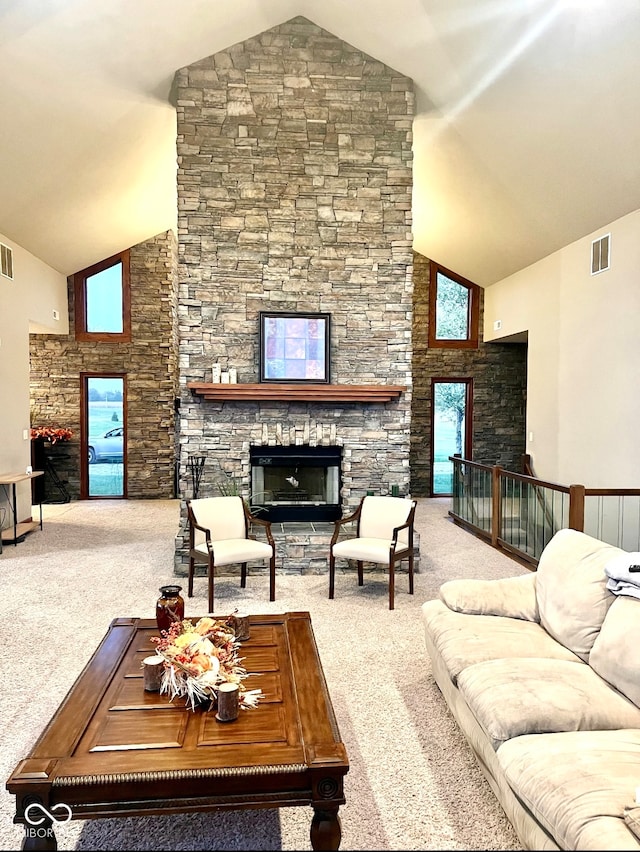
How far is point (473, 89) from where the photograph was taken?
5.84 metres

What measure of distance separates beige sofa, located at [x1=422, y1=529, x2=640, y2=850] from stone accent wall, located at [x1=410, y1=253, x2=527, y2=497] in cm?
740

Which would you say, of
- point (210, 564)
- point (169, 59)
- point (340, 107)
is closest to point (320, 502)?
point (210, 564)

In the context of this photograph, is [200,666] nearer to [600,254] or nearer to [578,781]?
[578,781]

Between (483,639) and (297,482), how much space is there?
12.1 feet

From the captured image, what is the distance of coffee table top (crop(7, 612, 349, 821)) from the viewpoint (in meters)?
1.93

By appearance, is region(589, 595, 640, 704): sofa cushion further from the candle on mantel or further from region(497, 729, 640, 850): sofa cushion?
the candle on mantel

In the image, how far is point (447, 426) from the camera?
1100 cm

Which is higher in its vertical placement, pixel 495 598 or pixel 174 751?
pixel 495 598

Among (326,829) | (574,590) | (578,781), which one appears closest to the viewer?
(578,781)

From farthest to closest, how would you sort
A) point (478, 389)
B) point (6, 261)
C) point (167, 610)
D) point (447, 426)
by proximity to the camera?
point (447, 426) → point (478, 389) → point (6, 261) → point (167, 610)

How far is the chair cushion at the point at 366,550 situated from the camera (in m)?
4.95

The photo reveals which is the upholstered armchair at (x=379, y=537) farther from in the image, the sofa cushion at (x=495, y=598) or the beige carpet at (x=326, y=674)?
the sofa cushion at (x=495, y=598)

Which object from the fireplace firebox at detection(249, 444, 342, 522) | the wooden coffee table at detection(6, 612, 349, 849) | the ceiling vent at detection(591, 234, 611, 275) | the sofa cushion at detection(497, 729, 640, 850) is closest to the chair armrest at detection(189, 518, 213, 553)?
the fireplace firebox at detection(249, 444, 342, 522)

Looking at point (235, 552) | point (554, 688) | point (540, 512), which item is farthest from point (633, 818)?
point (540, 512)
